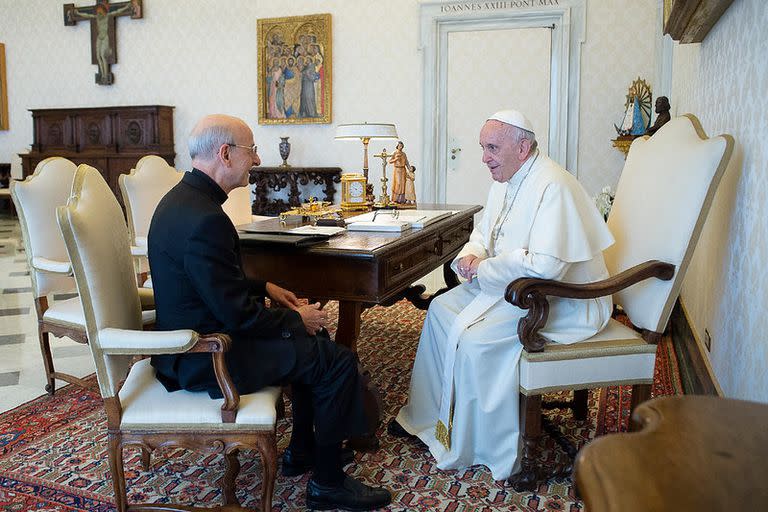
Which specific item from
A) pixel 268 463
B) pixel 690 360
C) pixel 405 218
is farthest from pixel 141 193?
pixel 690 360

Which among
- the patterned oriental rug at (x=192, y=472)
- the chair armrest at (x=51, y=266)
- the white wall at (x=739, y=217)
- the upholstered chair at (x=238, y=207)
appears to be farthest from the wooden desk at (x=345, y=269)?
the upholstered chair at (x=238, y=207)

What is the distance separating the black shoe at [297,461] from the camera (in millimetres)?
2756

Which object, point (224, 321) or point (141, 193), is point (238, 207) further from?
point (224, 321)

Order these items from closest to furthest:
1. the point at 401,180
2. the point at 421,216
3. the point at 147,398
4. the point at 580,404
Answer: the point at 147,398, the point at 580,404, the point at 421,216, the point at 401,180

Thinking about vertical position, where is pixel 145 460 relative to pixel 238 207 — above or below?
below

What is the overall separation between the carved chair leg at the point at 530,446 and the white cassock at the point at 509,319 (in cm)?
6

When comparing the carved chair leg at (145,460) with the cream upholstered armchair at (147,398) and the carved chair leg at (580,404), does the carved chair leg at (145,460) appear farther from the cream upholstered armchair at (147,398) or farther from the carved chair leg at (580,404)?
the carved chair leg at (580,404)

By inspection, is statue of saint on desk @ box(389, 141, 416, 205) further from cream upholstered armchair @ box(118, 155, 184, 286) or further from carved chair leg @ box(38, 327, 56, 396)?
carved chair leg @ box(38, 327, 56, 396)

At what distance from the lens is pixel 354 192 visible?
4.44 meters

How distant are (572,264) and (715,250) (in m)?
0.86

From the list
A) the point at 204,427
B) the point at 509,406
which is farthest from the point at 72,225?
the point at 509,406

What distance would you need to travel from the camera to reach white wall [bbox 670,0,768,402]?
2301 millimetres

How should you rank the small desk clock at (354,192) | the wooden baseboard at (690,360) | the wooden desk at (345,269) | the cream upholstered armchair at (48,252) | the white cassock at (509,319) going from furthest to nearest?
the small desk clock at (354,192) < the cream upholstered armchair at (48,252) < the wooden baseboard at (690,360) < the wooden desk at (345,269) < the white cassock at (509,319)

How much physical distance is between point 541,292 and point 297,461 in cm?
114
